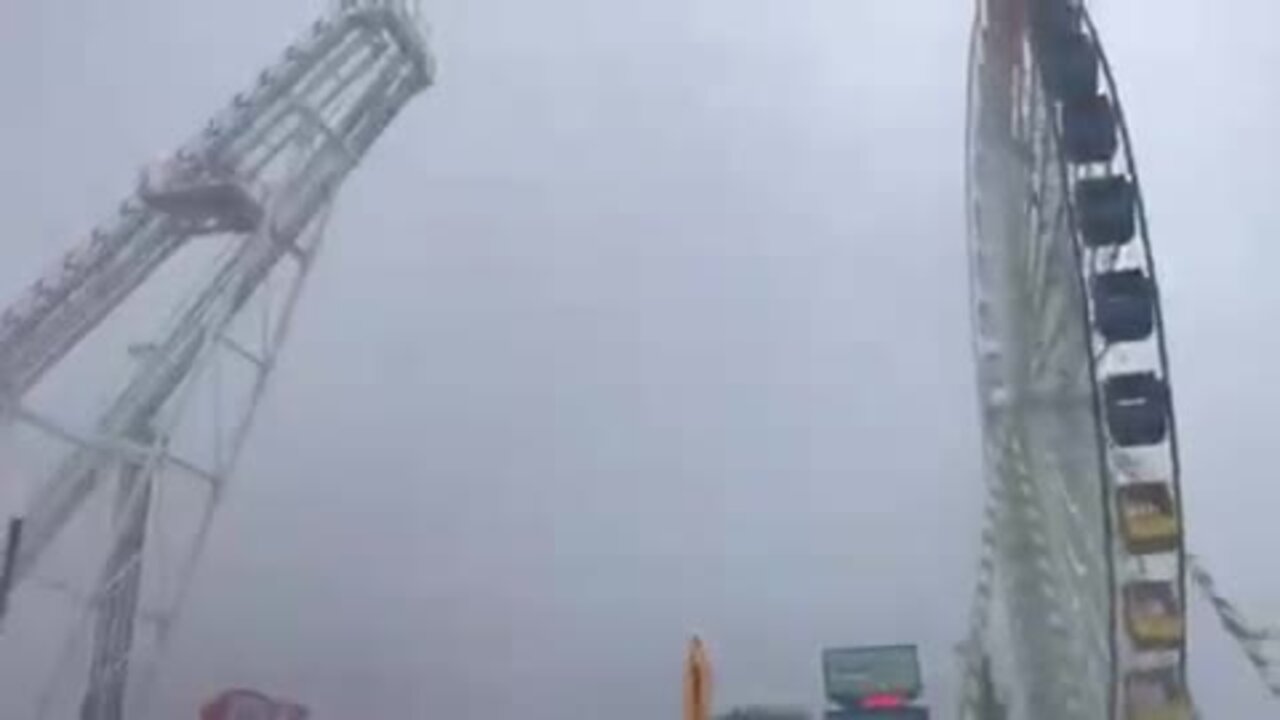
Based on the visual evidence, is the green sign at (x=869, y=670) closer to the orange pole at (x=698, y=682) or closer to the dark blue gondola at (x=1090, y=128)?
the orange pole at (x=698, y=682)

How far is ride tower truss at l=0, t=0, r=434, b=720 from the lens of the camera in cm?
932

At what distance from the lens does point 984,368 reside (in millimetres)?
10812

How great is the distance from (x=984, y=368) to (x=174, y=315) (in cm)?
500

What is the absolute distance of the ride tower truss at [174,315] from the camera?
9.32 meters

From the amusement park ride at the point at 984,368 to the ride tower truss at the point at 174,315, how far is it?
1 centimetres

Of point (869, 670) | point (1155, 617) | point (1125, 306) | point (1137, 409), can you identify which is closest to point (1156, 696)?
point (1155, 617)

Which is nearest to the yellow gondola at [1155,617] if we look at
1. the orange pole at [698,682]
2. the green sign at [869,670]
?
the green sign at [869,670]

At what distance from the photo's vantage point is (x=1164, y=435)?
9.74m

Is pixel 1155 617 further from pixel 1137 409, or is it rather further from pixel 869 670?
pixel 869 670

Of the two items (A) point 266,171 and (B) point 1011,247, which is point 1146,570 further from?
(A) point 266,171

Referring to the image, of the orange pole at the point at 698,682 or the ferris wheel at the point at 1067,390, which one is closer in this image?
the orange pole at the point at 698,682

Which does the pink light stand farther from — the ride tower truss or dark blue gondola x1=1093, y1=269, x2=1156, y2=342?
the ride tower truss

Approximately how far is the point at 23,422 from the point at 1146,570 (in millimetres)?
6656

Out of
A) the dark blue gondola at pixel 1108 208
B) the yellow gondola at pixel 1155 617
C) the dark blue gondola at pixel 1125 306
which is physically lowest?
the yellow gondola at pixel 1155 617
